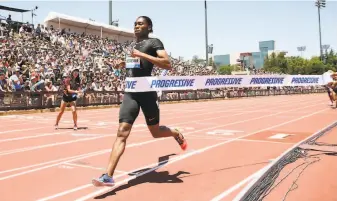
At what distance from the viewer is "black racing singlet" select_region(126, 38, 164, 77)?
4711 millimetres

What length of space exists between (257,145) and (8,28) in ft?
84.7

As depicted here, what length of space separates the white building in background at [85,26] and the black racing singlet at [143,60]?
3415 centimetres

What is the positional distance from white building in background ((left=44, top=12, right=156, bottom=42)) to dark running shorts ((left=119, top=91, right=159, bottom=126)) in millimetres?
34220

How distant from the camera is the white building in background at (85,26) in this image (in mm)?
36531

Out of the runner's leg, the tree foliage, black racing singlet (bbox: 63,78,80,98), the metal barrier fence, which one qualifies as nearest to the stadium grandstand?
the metal barrier fence

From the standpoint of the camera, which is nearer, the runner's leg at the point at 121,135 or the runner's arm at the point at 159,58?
the runner's leg at the point at 121,135

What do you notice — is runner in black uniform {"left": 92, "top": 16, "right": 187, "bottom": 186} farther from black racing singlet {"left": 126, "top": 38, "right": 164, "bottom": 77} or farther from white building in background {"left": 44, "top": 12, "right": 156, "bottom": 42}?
white building in background {"left": 44, "top": 12, "right": 156, "bottom": 42}

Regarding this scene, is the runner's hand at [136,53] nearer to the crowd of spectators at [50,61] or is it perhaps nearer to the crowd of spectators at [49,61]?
the crowd of spectators at [50,61]

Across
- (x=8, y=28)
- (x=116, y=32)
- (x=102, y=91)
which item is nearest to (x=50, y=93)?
(x=102, y=91)

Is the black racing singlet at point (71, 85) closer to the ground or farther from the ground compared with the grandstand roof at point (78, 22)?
closer to the ground

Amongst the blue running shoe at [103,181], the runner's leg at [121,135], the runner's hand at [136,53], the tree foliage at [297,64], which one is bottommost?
the blue running shoe at [103,181]

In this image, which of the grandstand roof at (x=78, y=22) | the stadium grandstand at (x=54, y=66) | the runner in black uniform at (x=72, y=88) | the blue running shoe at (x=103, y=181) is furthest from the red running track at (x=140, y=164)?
the grandstand roof at (x=78, y=22)

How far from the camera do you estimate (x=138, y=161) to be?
625cm

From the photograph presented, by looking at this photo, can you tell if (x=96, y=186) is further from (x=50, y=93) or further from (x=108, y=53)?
(x=108, y=53)
